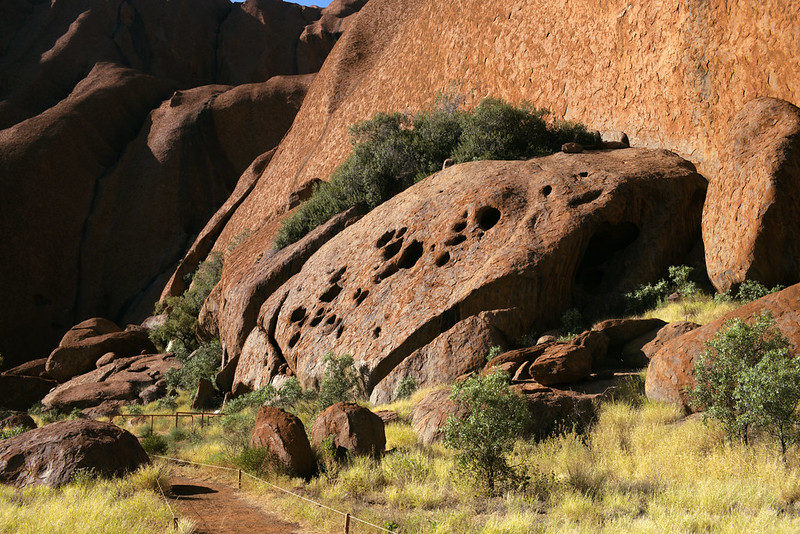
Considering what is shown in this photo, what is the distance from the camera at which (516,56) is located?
19.5 meters

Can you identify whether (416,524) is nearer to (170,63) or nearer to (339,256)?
(339,256)

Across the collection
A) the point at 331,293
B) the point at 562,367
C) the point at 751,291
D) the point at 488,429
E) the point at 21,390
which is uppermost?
the point at 751,291

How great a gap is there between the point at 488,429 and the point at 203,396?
12.1m

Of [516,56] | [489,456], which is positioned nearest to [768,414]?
[489,456]

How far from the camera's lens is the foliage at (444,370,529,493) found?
6289 mm

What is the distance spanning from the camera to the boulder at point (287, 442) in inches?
305

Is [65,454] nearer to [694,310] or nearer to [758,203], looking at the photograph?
[694,310]

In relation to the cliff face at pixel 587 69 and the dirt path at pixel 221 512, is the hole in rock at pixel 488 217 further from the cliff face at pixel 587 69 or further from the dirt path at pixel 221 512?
the dirt path at pixel 221 512

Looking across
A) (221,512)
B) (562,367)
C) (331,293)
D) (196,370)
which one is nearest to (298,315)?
(331,293)

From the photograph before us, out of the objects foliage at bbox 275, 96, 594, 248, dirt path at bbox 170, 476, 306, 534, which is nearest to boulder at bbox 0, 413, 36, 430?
dirt path at bbox 170, 476, 306, 534

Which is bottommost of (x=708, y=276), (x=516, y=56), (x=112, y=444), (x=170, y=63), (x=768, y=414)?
(x=112, y=444)

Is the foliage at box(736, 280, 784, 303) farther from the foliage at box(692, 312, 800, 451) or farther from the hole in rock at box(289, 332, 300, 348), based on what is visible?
the hole in rock at box(289, 332, 300, 348)

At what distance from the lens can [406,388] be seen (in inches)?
413

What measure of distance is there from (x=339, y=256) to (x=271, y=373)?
323 centimetres
